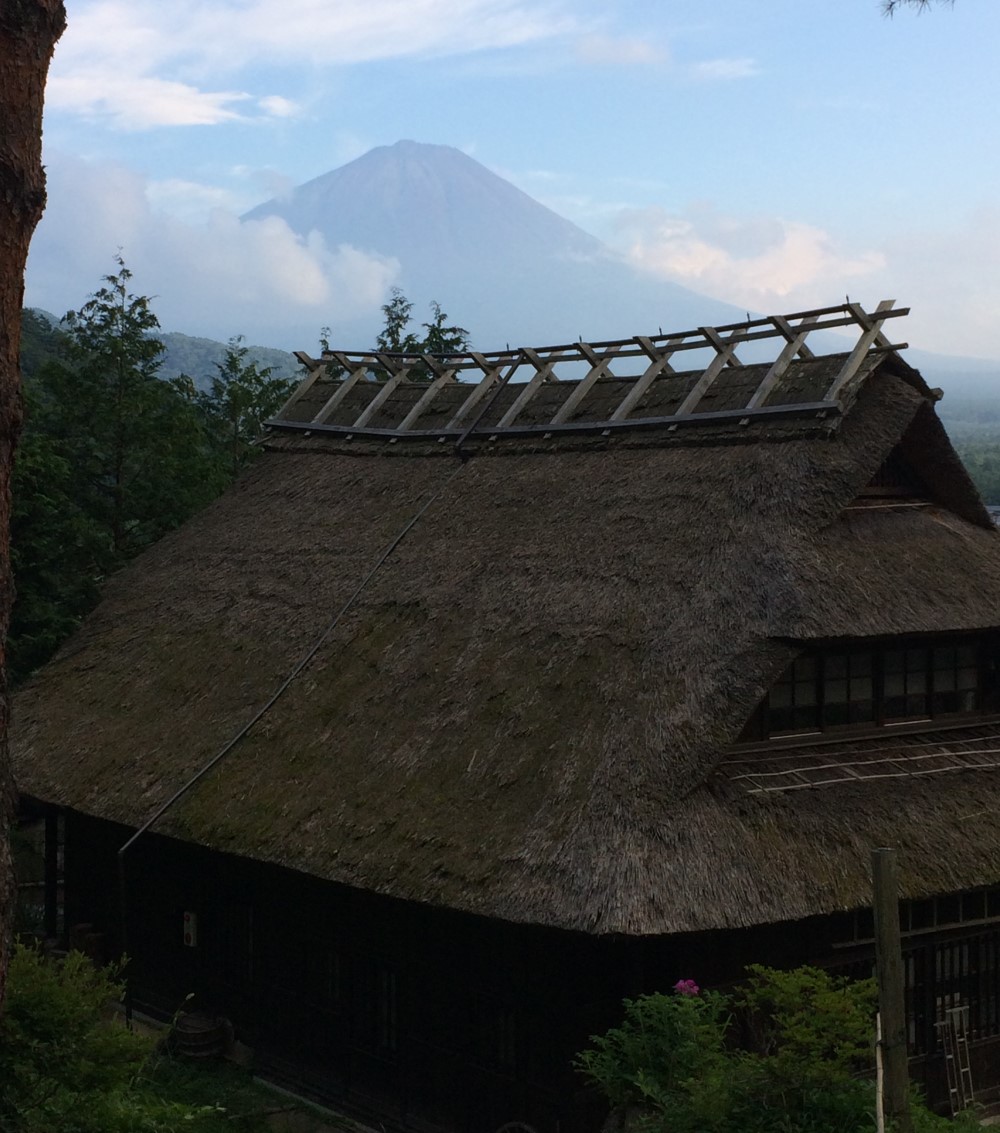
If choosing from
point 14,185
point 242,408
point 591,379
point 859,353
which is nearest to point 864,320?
point 859,353

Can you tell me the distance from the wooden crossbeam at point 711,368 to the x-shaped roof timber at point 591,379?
0.01 m

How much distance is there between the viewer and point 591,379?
64.2ft

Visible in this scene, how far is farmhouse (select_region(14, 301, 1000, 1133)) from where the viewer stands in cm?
1262

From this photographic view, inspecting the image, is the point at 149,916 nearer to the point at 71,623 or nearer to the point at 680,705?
the point at 71,623

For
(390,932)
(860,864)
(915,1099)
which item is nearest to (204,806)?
(390,932)

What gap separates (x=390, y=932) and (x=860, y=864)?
16.2 ft

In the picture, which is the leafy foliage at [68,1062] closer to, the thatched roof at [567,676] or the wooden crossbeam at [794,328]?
the thatched roof at [567,676]

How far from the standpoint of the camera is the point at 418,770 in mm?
14141

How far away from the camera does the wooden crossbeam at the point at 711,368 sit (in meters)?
17.5

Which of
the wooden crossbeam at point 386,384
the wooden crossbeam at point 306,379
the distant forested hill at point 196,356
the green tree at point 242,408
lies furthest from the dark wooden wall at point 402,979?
the distant forested hill at point 196,356

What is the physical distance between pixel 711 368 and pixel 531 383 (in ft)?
11.4

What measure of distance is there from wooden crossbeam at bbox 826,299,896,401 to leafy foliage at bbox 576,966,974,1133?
717 cm

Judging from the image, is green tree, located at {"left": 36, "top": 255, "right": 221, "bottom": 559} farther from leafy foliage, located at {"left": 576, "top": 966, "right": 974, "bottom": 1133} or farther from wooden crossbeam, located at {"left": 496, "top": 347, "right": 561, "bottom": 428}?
leafy foliage, located at {"left": 576, "top": 966, "right": 974, "bottom": 1133}

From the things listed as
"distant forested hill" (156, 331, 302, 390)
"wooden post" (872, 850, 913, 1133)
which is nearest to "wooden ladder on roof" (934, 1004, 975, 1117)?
"wooden post" (872, 850, 913, 1133)
